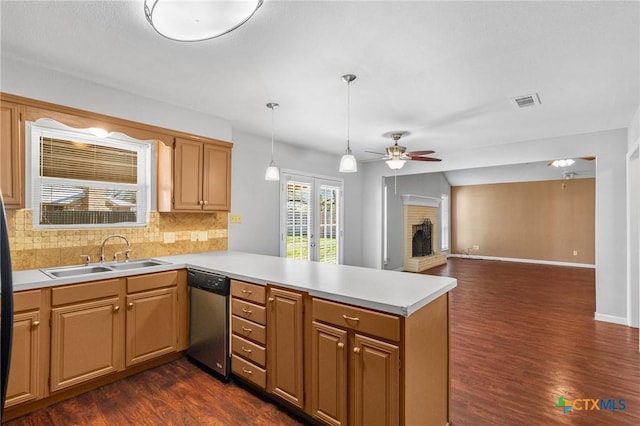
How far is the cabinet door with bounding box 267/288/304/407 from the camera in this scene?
6.93 feet

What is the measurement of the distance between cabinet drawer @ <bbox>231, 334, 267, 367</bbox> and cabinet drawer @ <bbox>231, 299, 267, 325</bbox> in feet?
0.62

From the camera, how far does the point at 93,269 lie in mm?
2803

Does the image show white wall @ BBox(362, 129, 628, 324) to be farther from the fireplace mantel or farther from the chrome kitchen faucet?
the chrome kitchen faucet

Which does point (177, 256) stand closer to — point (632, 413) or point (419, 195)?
point (632, 413)

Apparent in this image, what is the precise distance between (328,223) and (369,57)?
378cm

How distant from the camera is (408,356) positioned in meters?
1.66

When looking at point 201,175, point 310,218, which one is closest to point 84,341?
point 201,175

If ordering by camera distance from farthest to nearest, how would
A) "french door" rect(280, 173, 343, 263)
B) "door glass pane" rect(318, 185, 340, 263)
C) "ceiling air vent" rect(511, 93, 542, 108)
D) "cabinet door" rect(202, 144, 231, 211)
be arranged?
"door glass pane" rect(318, 185, 340, 263) → "french door" rect(280, 173, 343, 263) → "cabinet door" rect(202, 144, 231, 211) → "ceiling air vent" rect(511, 93, 542, 108)

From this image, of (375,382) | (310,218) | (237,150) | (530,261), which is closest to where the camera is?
(375,382)

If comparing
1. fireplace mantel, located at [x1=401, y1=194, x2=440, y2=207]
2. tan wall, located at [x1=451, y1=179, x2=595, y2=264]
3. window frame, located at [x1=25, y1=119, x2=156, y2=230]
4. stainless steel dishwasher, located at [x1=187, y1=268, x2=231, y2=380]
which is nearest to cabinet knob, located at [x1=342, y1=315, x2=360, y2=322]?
stainless steel dishwasher, located at [x1=187, y1=268, x2=231, y2=380]

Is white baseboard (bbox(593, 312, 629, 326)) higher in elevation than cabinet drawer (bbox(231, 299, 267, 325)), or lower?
lower

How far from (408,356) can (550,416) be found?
137 centimetres

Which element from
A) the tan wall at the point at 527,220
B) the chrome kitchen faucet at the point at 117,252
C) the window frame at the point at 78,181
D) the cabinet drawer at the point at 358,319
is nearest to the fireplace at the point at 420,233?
the tan wall at the point at 527,220

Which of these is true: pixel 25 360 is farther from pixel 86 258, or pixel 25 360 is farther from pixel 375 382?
pixel 375 382
